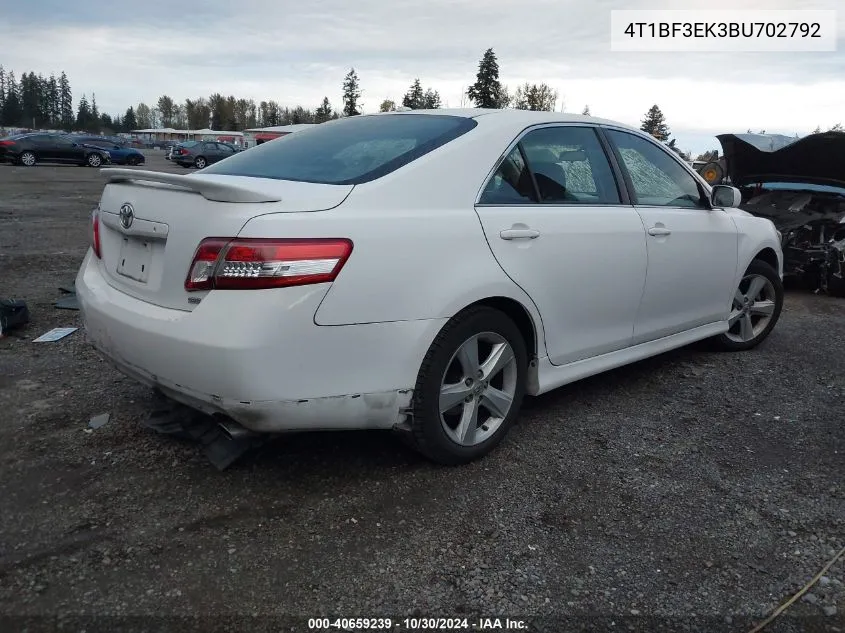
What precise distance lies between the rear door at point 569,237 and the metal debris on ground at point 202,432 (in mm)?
1363

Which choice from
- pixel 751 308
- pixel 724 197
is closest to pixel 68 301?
pixel 724 197

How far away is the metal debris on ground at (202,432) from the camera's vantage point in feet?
9.25

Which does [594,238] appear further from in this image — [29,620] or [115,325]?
[29,620]

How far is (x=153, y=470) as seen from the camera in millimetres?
2914

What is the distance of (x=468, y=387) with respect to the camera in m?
2.94

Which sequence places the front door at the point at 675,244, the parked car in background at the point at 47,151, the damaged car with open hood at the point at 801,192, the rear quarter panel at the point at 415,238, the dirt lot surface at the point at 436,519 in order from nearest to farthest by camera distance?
the dirt lot surface at the point at 436,519 < the rear quarter panel at the point at 415,238 < the front door at the point at 675,244 < the damaged car with open hood at the point at 801,192 < the parked car in background at the point at 47,151

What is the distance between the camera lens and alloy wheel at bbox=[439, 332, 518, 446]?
114 inches

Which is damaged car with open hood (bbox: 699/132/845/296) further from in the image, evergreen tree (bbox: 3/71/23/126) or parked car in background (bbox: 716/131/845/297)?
evergreen tree (bbox: 3/71/23/126)

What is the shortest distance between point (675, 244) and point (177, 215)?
2735mm

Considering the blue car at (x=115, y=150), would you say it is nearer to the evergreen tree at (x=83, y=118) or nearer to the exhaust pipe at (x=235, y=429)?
the exhaust pipe at (x=235, y=429)

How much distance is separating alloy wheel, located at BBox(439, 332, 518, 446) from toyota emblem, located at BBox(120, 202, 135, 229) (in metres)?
1.41

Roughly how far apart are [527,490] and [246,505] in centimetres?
115

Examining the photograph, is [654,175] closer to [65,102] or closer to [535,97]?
[535,97]

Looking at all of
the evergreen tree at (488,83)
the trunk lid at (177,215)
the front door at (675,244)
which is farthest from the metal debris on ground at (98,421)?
the evergreen tree at (488,83)
